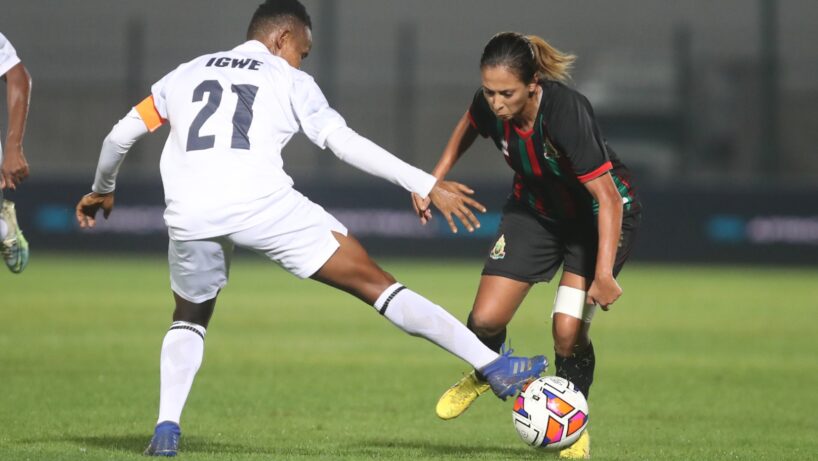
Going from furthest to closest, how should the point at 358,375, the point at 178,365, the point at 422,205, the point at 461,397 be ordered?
the point at 358,375 < the point at 461,397 < the point at 178,365 < the point at 422,205

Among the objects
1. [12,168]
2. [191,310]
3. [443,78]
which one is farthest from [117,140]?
[443,78]

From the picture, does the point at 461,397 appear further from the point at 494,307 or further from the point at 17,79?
the point at 17,79

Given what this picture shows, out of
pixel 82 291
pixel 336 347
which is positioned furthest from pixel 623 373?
pixel 82 291

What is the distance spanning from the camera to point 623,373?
10438 millimetres

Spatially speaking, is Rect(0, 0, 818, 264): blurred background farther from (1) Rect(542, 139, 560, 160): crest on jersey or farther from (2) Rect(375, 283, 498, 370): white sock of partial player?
(2) Rect(375, 283, 498, 370): white sock of partial player

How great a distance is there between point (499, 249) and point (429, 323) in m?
1.31

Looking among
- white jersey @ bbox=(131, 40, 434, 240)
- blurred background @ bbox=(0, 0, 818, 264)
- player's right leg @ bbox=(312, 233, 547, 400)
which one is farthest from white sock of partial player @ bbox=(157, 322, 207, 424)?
blurred background @ bbox=(0, 0, 818, 264)

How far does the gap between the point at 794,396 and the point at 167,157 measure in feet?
17.0

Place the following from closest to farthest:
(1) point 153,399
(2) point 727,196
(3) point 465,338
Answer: (3) point 465,338, (1) point 153,399, (2) point 727,196

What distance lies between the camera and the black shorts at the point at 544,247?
23.1 ft

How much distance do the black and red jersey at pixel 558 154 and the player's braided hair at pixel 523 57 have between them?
0.12 meters

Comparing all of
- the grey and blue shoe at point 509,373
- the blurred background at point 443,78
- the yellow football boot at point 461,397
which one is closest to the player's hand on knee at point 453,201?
the grey and blue shoe at point 509,373

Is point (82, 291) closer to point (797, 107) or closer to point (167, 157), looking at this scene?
point (167, 157)

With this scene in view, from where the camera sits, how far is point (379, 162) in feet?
19.1
